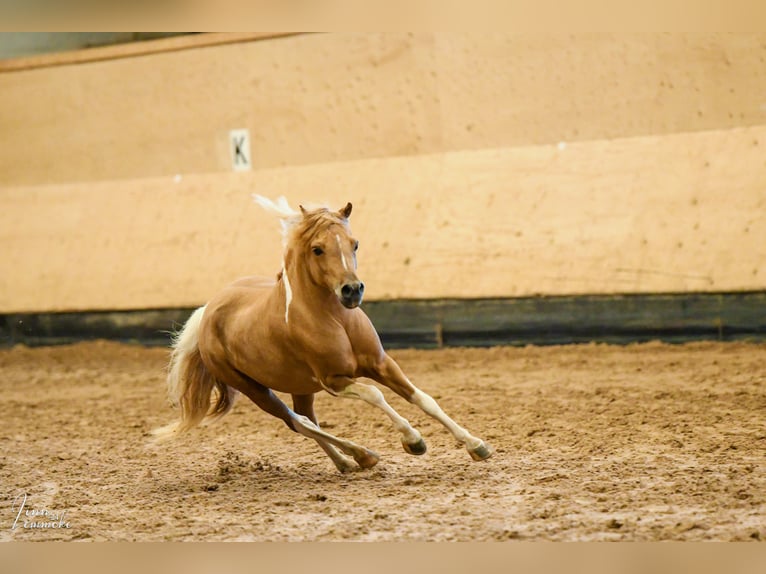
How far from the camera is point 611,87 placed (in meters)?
8.57

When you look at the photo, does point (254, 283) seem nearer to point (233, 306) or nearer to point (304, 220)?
point (233, 306)

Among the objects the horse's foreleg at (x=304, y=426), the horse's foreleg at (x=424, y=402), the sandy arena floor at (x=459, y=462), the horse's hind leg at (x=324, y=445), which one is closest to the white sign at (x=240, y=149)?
the sandy arena floor at (x=459, y=462)

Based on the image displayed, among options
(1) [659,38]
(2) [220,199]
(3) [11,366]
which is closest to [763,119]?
(1) [659,38]

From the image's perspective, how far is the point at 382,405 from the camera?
4109 mm

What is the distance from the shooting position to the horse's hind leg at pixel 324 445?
4.72m

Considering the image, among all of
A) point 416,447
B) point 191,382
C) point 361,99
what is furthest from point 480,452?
point 361,99

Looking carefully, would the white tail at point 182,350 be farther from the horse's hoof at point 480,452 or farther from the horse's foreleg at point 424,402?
the horse's hoof at point 480,452

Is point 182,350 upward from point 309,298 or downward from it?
downward

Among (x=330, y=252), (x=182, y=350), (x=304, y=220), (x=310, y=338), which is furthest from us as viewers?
(x=182, y=350)

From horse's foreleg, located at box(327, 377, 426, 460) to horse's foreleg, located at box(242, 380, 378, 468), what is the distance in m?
0.45

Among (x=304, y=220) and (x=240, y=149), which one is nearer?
(x=304, y=220)

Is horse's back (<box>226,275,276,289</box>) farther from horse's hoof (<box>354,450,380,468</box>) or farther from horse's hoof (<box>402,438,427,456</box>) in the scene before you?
horse's hoof (<box>402,438,427,456</box>)

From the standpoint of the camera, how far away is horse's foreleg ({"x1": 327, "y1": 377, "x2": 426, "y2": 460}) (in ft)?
13.5

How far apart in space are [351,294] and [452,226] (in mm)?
5079
